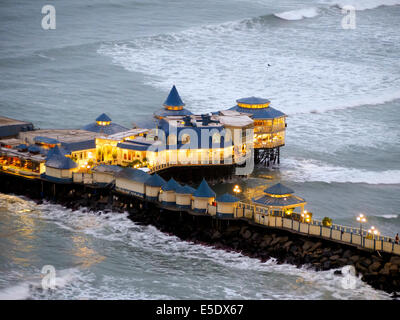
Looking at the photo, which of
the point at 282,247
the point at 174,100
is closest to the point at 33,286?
the point at 282,247

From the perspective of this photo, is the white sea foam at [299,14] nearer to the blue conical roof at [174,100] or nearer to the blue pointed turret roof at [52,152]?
the blue conical roof at [174,100]

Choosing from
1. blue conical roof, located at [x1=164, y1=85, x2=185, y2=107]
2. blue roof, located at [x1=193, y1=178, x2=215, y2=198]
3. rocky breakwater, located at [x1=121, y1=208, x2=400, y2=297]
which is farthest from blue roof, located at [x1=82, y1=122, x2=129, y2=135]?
blue roof, located at [x1=193, y1=178, x2=215, y2=198]

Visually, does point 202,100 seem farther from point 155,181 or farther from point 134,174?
point 155,181

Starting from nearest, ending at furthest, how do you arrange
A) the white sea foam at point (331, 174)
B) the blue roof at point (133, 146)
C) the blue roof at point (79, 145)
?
the blue roof at point (133, 146), the blue roof at point (79, 145), the white sea foam at point (331, 174)

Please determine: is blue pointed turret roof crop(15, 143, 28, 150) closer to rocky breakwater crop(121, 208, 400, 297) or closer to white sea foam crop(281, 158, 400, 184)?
rocky breakwater crop(121, 208, 400, 297)

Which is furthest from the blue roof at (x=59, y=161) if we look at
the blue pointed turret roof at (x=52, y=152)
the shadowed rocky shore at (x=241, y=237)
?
the shadowed rocky shore at (x=241, y=237)

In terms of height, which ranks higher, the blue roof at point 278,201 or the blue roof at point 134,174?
the blue roof at point 134,174
